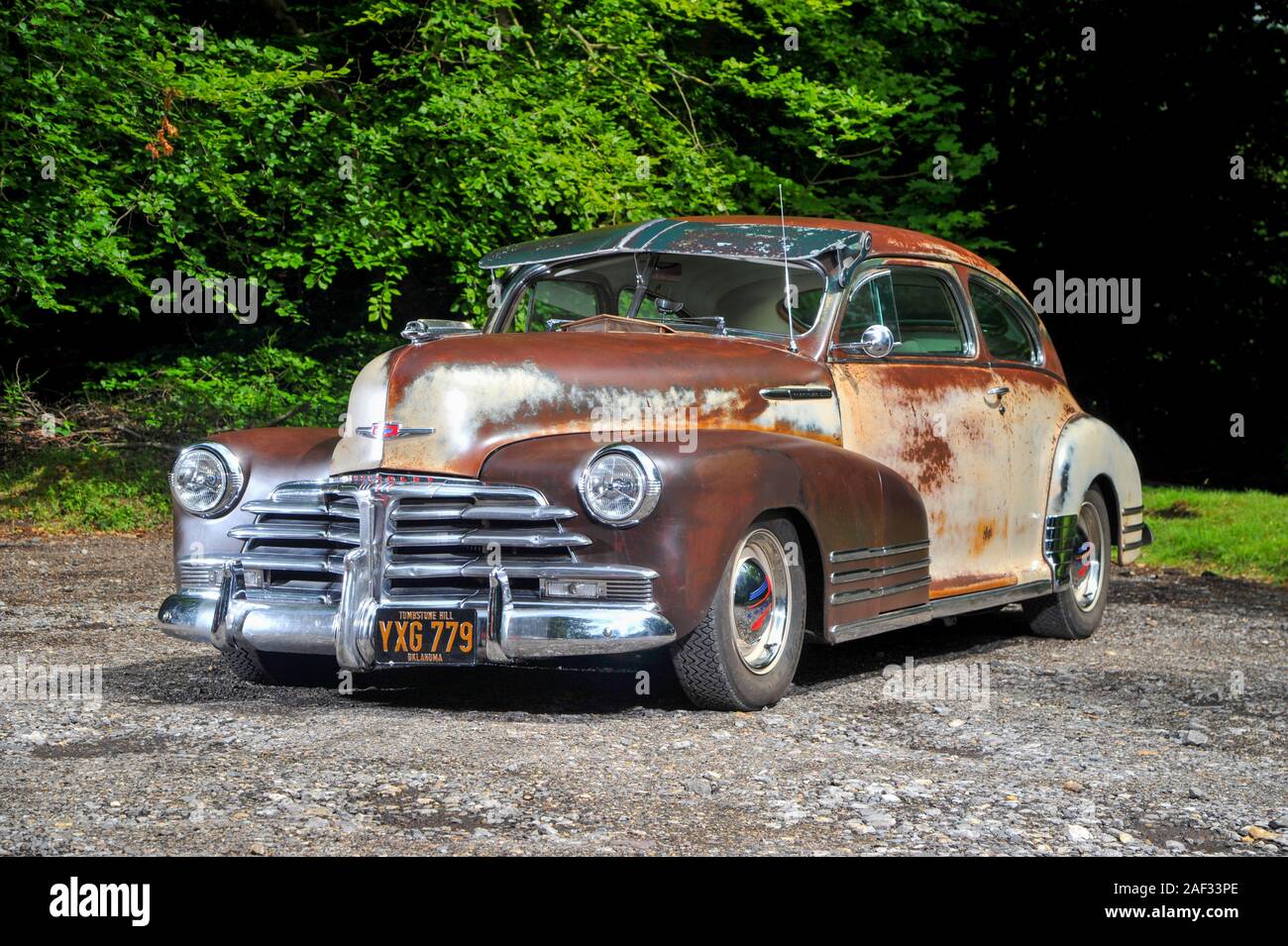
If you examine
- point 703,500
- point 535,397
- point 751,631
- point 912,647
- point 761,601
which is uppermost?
point 535,397

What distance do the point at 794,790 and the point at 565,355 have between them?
7.03 feet

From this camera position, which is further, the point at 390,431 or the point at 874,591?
the point at 874,591

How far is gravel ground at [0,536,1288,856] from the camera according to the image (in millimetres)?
4312

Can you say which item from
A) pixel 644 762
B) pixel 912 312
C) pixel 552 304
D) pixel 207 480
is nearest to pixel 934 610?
pixel 912 312

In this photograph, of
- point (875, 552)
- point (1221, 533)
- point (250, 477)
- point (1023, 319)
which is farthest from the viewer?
point (1221, 533)

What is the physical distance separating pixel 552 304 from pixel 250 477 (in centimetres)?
193

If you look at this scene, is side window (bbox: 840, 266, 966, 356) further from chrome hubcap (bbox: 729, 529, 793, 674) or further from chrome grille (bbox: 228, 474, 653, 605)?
chrome grille (bbox: 228, 474, 653, 605)

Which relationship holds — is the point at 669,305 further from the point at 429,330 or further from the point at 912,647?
the point at 912,647

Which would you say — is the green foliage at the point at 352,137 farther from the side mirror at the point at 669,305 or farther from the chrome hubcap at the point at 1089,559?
the side mirror at the point at 669,305

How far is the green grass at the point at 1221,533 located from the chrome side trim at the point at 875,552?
5906 millimetres

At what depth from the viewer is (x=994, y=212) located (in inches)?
878

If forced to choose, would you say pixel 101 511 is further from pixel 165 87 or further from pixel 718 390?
pixel 718 390

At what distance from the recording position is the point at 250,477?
6520mm

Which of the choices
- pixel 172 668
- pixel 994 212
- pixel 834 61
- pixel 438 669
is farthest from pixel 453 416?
pixel 994 212
